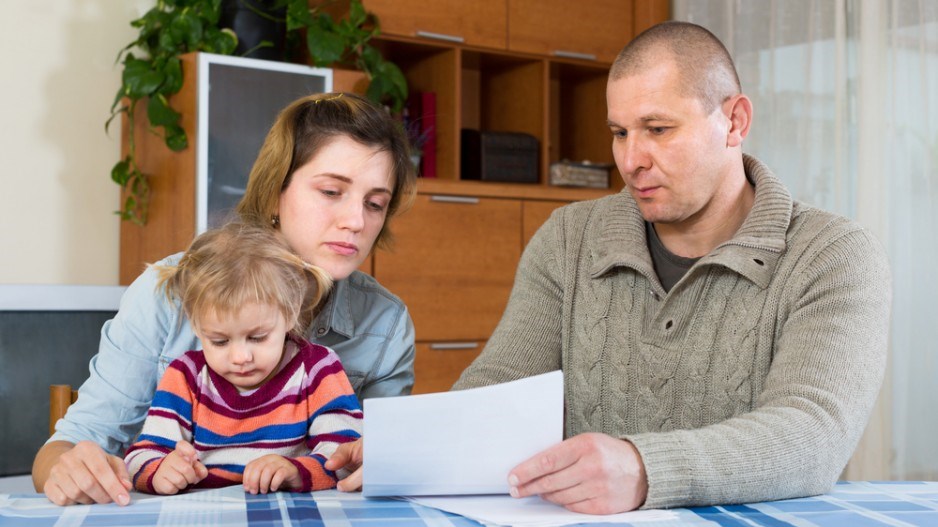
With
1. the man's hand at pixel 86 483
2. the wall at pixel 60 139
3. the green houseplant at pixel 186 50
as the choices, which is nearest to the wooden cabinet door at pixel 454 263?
the green houseplant at pixel 186 50

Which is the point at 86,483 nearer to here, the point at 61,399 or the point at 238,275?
the point at 238,275

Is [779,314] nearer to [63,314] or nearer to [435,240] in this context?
[63,314]

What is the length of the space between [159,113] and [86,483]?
210 cm

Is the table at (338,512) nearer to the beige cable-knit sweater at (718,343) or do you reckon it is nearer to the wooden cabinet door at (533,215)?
the beige cable-knit sweater at (718,343)

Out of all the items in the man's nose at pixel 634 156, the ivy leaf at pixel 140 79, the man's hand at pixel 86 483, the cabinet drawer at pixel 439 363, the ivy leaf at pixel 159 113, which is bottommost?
the cabinet drawer at pixel 439 363

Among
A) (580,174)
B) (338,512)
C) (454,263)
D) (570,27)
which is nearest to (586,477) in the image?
(338,512)

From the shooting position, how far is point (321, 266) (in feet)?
5.43

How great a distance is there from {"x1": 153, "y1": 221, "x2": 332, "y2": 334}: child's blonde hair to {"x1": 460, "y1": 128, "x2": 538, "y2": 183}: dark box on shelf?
2152mm

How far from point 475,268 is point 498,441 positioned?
2.54m

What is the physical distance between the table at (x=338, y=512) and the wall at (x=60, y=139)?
2273mm

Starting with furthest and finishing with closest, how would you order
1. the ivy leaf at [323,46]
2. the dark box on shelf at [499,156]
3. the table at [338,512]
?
the dark box on shelf at [499,156]
the ivy leaf at [323,46]
the table at [338,512]

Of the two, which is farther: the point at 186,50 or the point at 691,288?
the point at 186,50

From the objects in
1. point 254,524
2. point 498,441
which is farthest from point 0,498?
point 498,441

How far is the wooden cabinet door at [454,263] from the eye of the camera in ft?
11.7
